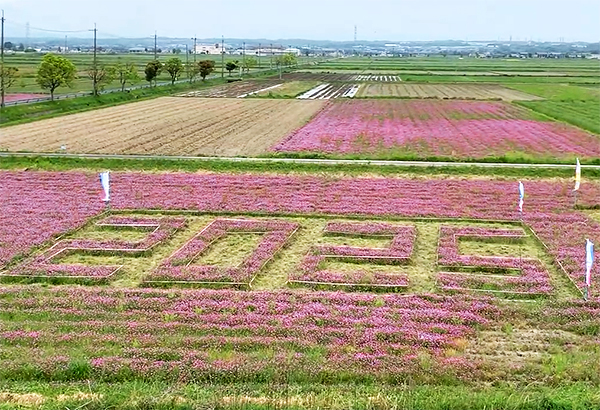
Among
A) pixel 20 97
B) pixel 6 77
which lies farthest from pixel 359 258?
pixel 20 97

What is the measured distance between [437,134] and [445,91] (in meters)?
42.9

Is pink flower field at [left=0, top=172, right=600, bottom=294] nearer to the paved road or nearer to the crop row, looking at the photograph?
the paved road

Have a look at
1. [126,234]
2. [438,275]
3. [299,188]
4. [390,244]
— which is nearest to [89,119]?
[299,188]

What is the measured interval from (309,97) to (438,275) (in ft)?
195

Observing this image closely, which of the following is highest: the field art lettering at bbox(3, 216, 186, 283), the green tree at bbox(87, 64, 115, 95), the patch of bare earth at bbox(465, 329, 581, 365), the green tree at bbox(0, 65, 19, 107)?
the green tree at bbox(87, 64, 115, 95)

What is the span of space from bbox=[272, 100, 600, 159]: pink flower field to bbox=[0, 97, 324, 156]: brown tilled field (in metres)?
2.47

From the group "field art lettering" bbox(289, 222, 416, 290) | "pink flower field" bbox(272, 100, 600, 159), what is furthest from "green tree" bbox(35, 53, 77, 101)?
"field art lettering" bbox(289, 222, 416, 290)

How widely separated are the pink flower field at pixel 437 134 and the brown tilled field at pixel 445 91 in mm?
14802

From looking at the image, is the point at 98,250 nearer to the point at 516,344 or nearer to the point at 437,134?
the point at 516,344

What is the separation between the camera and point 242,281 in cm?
1573

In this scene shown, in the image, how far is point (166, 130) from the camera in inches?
1721

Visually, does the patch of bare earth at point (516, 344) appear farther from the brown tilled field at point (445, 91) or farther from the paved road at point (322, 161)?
the brown tilled field at point (445, 91)

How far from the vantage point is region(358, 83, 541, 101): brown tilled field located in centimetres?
7488

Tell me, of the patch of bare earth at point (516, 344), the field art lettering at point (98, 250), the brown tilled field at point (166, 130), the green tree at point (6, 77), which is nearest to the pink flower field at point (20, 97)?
the green tree at point (6, 77)
